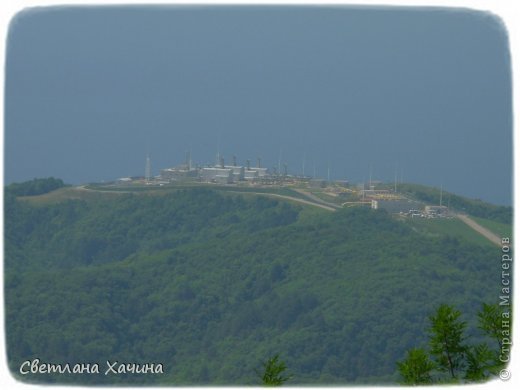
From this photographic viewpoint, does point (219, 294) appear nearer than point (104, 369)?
No

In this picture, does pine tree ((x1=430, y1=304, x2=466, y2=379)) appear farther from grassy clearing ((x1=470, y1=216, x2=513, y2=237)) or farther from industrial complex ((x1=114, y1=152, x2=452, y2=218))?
industrial complex ((x1=114, y1=152, x2=452, y2=218))

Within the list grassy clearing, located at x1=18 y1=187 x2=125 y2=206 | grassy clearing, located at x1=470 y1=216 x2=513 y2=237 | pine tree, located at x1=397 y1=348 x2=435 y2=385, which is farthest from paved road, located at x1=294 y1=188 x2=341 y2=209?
pine tree, located at x1=397 y1=348 x2=435 y2=385

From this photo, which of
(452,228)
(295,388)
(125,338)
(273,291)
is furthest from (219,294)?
(295,388)

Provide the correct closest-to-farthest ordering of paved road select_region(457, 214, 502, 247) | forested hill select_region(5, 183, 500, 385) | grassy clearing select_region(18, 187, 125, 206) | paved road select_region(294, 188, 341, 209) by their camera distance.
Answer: paved road select_region(457, 214, 502, 247), forested hill select_region(5, 183, 500, 385), grassy clearing select_region(18, 187, 125, 206), paved road select_region(294, 188, 341, 209)

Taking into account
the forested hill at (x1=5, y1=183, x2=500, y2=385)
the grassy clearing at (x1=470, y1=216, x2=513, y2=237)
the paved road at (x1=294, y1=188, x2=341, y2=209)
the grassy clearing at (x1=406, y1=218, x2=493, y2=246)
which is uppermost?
the paved road at (x1=294, y1=188, x2=341, y2=209)

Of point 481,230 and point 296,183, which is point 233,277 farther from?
point 481,230

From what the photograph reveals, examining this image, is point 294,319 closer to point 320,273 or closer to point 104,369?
point 320,273

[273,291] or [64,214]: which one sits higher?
[64,214]
